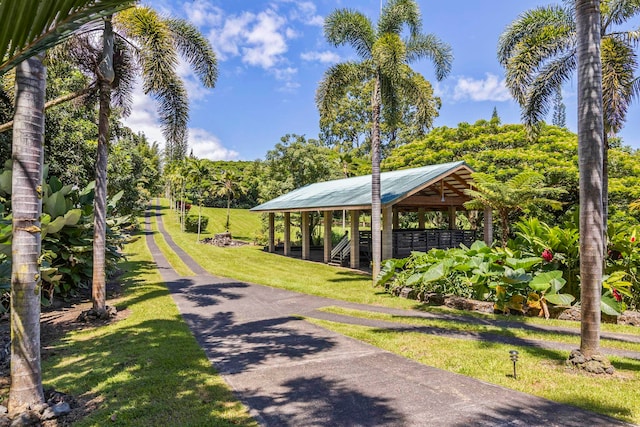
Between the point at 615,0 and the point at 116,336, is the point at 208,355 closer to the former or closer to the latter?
the point at 116,336

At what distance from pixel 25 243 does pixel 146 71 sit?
699 cm

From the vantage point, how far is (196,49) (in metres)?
11.3

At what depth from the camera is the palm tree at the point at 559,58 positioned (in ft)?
37.7

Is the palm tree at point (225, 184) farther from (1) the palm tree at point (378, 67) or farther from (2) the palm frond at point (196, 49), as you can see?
(2) the palm frond at point (196, 49)

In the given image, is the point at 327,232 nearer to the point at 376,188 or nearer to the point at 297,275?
the point at 297,275

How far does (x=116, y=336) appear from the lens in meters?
7.71

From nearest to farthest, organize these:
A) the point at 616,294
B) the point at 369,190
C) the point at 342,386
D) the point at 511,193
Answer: the point at 342,386 → the point at 616,294 → the point at 511,193 → the point at 369,190

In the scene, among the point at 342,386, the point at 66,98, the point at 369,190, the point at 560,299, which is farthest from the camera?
the point at 369,190

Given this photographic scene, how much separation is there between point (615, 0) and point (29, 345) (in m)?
16.6

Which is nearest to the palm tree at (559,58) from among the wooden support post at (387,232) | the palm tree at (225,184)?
the wooden support post at (387,232)

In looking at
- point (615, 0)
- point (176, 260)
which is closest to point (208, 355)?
point (615, 0)

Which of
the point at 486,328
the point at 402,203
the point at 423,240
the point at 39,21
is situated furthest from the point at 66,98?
the point at 423,240

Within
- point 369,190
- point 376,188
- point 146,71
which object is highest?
point 146,71

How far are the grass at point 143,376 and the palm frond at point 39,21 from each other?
3.94m
